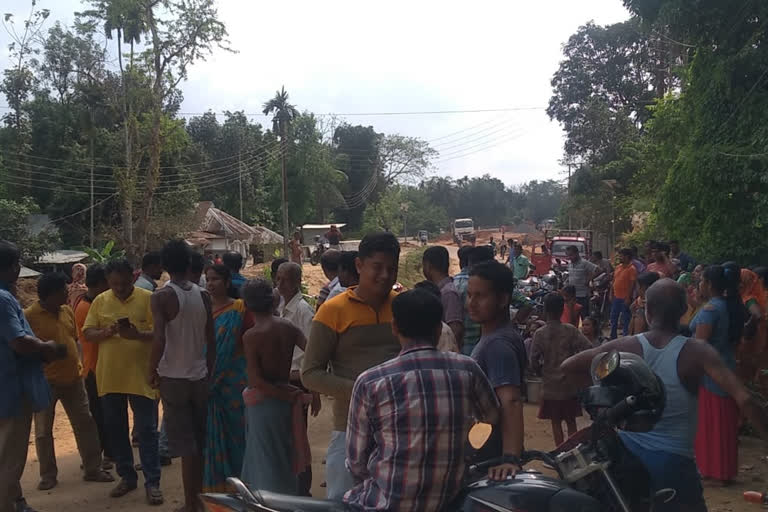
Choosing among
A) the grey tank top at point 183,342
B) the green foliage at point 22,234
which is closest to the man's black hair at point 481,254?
the grey tank top at point 183,342

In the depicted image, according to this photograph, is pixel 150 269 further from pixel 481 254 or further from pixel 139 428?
pixel 481 254

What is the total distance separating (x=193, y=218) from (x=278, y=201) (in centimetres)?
1832

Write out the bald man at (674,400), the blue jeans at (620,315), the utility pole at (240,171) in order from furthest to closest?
the utility pole at (240,171), the blue jeans at (620,315), the bald man at (674,400)

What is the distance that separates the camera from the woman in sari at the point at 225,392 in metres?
4.95

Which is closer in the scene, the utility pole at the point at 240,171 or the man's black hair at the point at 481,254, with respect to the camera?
the man's black hair at the point at 481,254

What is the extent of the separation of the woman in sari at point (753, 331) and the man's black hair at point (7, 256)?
233 inches

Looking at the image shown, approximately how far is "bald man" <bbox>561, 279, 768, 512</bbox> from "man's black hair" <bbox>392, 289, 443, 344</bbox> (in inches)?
33.1

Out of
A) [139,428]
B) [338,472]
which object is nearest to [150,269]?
[139,428]

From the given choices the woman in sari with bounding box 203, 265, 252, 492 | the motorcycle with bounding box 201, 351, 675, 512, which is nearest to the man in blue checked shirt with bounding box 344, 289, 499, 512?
the motorcycle with bounding box 201, 351, 675, 512

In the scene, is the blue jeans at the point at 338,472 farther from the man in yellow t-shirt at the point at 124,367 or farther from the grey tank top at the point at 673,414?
the man in yellow t-shirt at the point at 124,367

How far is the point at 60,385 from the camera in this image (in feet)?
19.1

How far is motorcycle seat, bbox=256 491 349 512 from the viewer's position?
2.61 meters

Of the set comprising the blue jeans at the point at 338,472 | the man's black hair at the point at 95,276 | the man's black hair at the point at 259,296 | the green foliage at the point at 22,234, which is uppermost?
the green foliage at the point at 22,234

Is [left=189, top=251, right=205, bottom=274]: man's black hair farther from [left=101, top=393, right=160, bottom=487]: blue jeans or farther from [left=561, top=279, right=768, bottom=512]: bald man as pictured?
[left=561, top=279, right=768, bottom=512]: bald man
